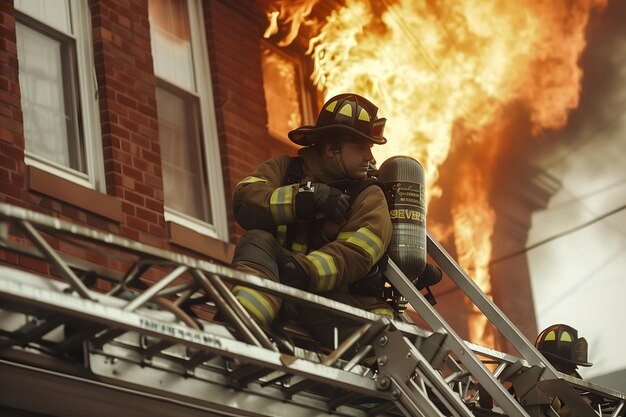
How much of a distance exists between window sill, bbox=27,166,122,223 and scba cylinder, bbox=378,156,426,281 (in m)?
1.95

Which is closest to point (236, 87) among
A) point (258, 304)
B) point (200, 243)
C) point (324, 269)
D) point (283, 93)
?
point (283, 93)

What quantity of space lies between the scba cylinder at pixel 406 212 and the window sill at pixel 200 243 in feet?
6.81

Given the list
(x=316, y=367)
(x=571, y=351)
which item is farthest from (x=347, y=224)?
(x=571, y=351)

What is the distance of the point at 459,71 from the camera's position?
12398mm

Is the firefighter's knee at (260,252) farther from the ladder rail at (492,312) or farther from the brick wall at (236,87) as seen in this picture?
the brick wall at (236,87)

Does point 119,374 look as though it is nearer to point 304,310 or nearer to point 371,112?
point 304,310

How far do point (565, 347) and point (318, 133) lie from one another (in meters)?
2.84

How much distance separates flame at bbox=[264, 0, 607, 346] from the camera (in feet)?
35.7

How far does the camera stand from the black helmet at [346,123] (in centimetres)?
650

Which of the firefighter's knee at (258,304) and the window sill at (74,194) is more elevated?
the window sill at (74,194)

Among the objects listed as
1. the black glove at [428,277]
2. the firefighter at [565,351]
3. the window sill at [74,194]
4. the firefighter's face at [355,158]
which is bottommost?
the black glove at [428,277]

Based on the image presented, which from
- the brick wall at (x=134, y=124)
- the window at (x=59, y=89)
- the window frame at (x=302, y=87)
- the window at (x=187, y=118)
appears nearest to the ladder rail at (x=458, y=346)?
the brick wall at (x=134, y=124)

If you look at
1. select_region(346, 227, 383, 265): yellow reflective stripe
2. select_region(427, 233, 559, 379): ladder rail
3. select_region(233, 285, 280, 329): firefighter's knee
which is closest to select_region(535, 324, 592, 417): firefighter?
select_region(427, 233, 559, 379): ladder rail

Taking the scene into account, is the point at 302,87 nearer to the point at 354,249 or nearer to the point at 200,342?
the point at 354,249
